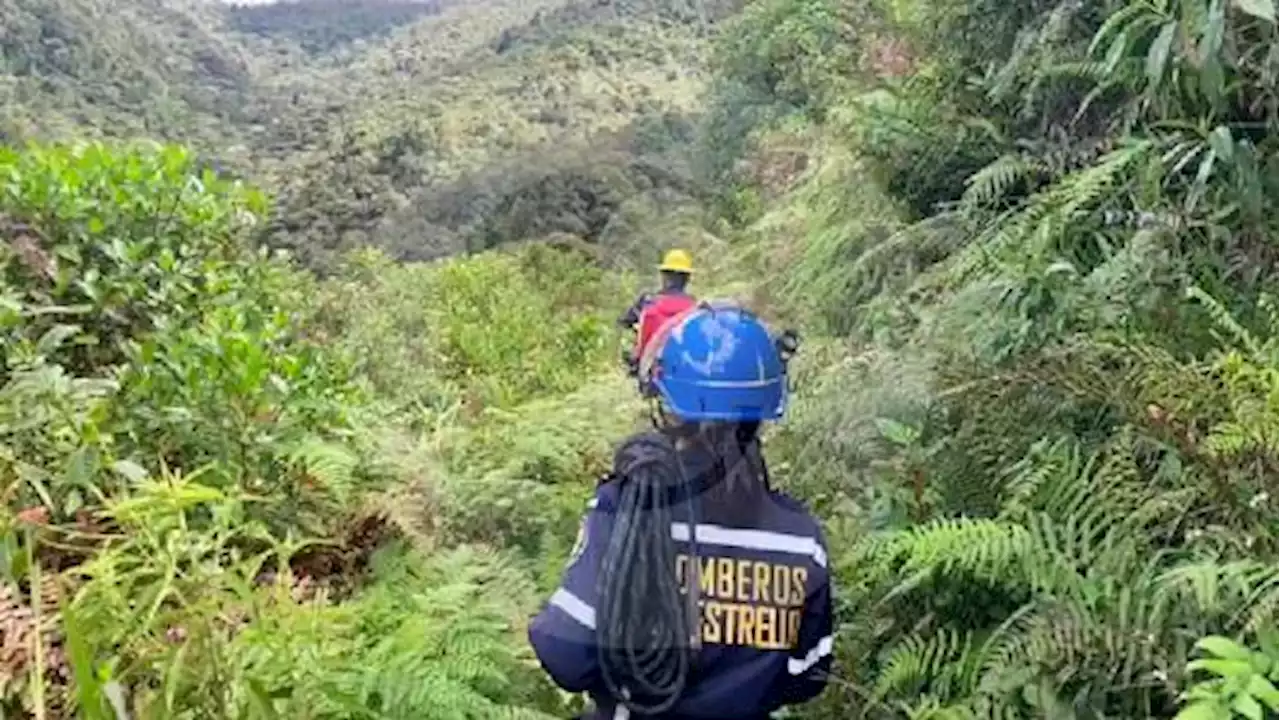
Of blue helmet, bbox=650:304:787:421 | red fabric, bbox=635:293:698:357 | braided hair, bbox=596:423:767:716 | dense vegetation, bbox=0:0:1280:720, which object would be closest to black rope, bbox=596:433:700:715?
braided hair, bbox=596:423:767:716

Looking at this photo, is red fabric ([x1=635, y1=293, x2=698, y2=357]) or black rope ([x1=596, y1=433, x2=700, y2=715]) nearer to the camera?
black rope ([x1=596, y1=433, x2=700, y2=715])

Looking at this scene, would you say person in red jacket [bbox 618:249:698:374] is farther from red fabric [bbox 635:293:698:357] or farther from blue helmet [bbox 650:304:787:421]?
blue helmet [bbox 650:304:787:421]

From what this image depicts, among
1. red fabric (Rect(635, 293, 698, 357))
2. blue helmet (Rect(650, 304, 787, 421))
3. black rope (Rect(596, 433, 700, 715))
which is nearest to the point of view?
black rope (Rect(596, 433, 700, 715))

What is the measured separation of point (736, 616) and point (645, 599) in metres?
0.23

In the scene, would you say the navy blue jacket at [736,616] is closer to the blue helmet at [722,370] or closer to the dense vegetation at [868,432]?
the blue helmet at [722,370]

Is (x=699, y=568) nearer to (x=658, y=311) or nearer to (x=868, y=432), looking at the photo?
(x=868, y=432)

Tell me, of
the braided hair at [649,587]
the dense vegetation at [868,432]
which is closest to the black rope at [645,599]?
the braided hair at [649,587]

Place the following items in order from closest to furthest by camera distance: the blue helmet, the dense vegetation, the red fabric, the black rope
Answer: the black rope → the blue helmet → the dense vegetation → the red fabric

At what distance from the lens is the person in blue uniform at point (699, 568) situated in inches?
108

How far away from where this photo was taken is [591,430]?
5523mm

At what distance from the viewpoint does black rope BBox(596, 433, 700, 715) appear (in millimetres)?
2707

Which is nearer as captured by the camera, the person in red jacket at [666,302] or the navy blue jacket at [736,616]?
the navy blue jacket at [736,616]

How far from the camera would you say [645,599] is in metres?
2.72

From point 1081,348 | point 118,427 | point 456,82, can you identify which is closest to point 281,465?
point 118,427
